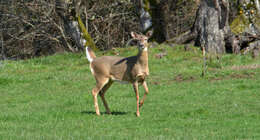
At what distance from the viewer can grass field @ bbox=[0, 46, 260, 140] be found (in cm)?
955

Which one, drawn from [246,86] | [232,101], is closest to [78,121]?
[232,101]

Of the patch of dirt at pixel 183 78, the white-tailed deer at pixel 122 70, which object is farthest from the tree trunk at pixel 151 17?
the white-tailed deer at pixel 122 70

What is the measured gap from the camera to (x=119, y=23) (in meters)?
29.4

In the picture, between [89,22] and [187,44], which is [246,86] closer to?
[187,44]

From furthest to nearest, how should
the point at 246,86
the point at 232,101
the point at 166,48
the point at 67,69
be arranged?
the point at 166,48 → the point at 67,69 → the point at 246,86 → the point at 232,101

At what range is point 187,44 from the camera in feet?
77.4

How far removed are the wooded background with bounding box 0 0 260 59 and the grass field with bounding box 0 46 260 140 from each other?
68.0 inches

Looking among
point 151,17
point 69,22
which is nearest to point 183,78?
point 151,17

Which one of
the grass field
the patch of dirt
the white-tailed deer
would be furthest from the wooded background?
the white-tailed deer

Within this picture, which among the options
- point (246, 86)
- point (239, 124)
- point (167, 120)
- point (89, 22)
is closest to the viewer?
point (239, 124)

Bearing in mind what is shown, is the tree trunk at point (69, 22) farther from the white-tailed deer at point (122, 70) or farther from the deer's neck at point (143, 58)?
the deer's neck at point (143, 58)

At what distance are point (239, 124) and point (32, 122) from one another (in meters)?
4.36

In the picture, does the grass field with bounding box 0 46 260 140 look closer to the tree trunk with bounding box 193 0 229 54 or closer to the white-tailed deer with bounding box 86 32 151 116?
the white-tailed deer with bounding box 86 32 151 116

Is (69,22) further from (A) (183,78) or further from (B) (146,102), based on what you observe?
(B) (146,102)
